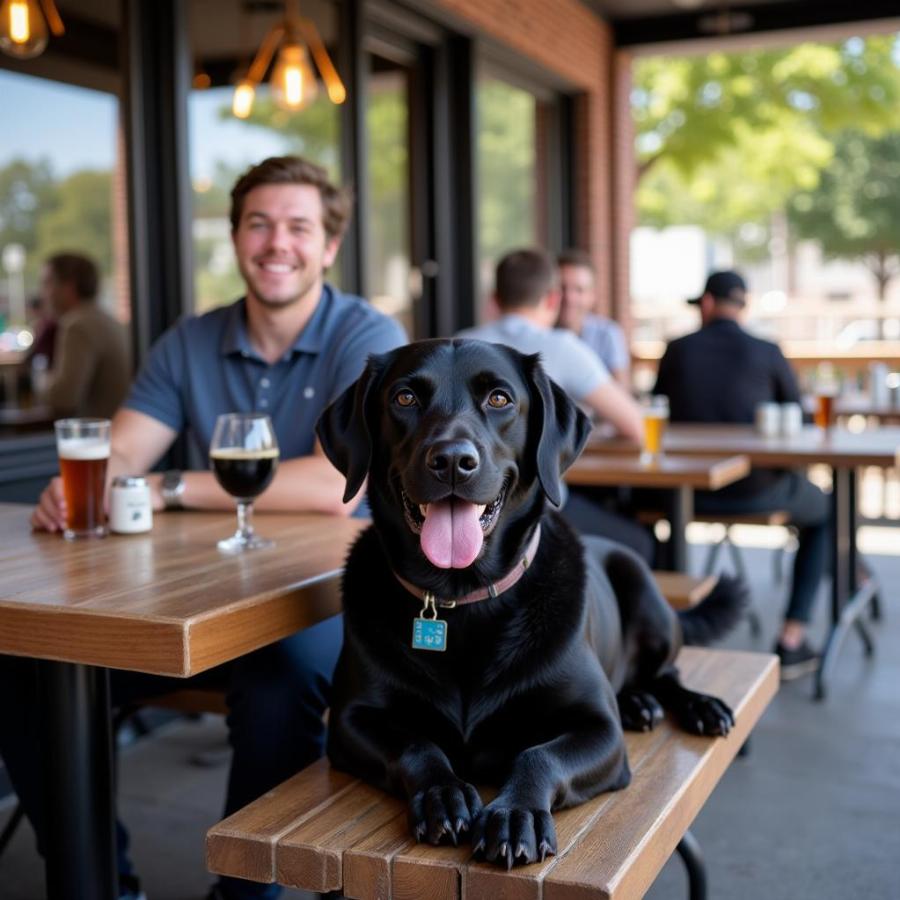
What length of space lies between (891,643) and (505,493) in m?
3.74

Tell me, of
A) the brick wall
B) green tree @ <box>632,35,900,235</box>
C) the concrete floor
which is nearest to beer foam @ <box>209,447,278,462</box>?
the concrete floor

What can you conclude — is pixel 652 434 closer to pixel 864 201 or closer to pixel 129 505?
pixel 129 505

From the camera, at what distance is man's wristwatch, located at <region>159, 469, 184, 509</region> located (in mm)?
2521

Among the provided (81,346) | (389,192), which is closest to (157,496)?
(81,346)

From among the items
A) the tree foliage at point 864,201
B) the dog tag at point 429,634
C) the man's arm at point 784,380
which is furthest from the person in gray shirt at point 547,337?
the tree foliage at point 864,201

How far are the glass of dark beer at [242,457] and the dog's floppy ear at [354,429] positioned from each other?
30 centimetres

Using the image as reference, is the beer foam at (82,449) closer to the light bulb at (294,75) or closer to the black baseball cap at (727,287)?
the light bulb at (294,75)

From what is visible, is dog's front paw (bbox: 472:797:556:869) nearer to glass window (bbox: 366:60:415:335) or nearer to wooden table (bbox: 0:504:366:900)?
wooden table (bbox: 0:504:366:900)

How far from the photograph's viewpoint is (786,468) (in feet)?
15.4

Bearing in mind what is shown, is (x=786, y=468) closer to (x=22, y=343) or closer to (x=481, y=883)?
(x=22, y=343)

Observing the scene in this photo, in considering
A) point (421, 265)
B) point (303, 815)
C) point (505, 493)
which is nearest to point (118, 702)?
point (303, 815)

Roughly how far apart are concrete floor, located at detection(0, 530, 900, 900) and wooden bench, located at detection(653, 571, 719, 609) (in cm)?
56

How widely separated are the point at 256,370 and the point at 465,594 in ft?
3.98

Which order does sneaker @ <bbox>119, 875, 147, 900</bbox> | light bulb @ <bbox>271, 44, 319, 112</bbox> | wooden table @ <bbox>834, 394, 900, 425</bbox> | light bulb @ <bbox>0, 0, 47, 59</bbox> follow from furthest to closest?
wooden table @ <bbox>834, 394, 900, 425</bbox> → light bulb @ <bbox>271, 44, 319, 112</bbox> → light bulb @ <bbox>0, 0, 47, 59</bbox> → sneaker @ <bbox>119, 875, 147, 900</bbox>
